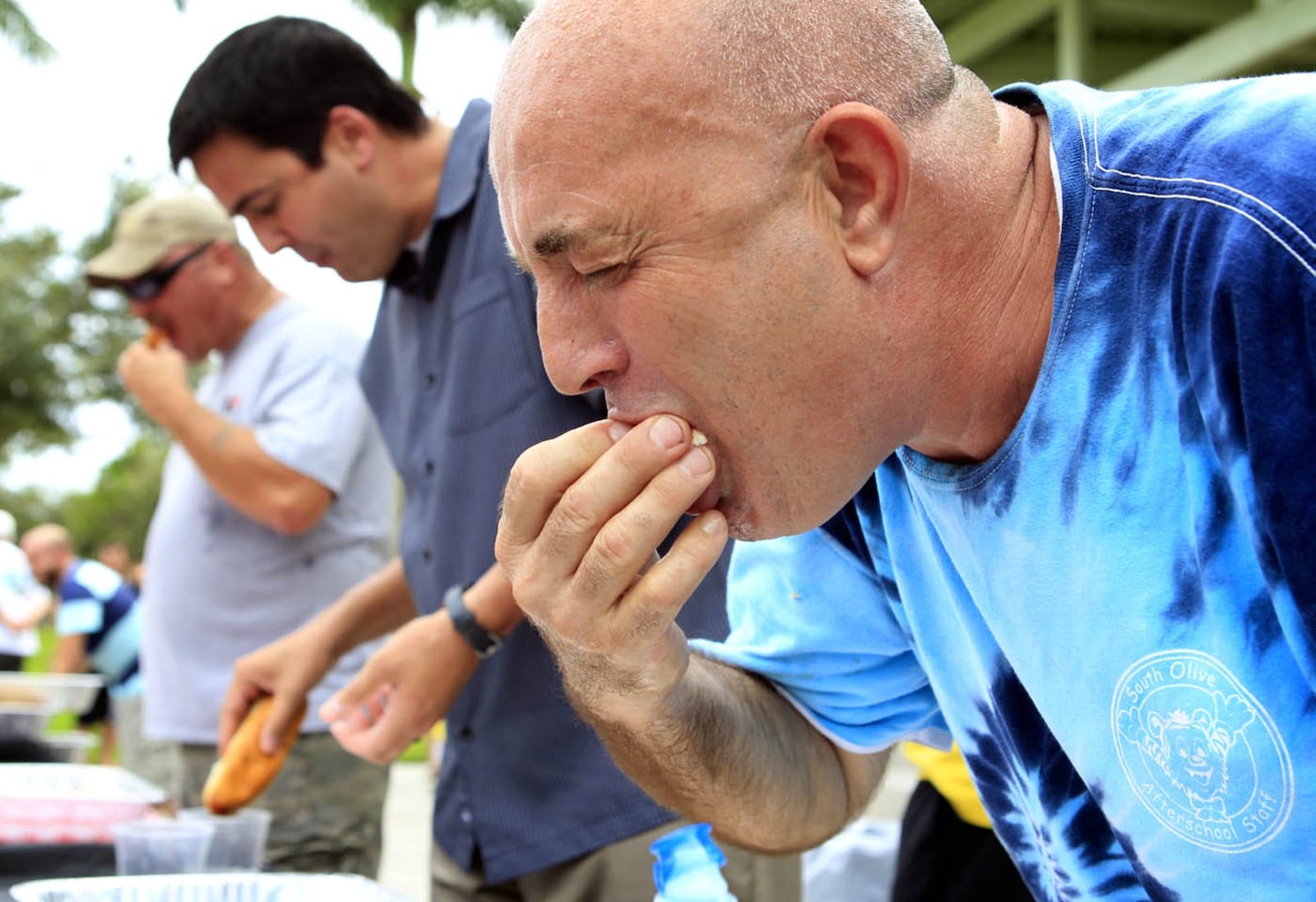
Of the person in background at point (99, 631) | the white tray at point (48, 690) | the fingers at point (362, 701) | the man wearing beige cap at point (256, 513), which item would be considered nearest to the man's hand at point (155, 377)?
the man wearing beige cap at point (256, 513)

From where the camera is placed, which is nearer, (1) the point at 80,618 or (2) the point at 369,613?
(2) the point at 369,613

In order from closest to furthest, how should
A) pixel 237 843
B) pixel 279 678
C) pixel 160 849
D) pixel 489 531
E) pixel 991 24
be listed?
pixel 160 849 < pixel 237 843 < pixel 489 531 < pixel 279 678 < pixel 991 24

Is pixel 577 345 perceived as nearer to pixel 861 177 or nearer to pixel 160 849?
pixel 861 177

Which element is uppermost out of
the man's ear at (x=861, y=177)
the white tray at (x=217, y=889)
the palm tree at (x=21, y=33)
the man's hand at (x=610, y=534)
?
the man's ear at (x=861, y=177)

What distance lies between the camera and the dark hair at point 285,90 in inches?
104

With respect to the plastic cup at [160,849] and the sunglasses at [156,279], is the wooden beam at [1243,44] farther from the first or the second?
the plastic cup at [160,849]

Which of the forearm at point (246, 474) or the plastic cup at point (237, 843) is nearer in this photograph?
the plastic cup at point (237, 843)

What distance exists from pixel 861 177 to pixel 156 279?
2.91 m

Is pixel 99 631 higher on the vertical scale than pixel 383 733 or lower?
lower

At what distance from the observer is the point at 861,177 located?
1.18 metres

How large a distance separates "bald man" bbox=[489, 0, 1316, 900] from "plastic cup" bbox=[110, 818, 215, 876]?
0.96 m

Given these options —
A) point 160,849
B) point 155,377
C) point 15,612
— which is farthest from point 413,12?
point 160,849

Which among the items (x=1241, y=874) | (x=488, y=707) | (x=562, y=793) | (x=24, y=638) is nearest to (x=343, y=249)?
(x=488, y=707)

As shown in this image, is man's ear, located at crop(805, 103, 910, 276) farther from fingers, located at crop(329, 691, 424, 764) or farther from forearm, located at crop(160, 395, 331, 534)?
forearm, located at crop(160, 395, 331, 534)
